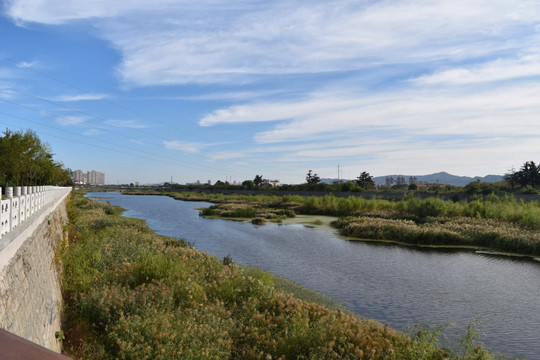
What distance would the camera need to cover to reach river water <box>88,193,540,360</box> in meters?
11.1

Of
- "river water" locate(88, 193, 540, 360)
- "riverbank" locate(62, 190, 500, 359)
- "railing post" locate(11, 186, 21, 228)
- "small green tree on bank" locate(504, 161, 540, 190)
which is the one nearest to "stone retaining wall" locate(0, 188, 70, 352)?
"railing post" locate(11, 186, 21, 228)

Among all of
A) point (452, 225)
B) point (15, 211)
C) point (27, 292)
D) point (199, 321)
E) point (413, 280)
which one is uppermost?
point (15, 211)

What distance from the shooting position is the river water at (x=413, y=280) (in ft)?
36.3

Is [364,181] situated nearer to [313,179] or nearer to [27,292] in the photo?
[313,179]

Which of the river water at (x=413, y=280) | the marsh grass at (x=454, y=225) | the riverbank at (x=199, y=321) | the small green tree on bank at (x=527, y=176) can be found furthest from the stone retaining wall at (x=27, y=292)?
the small green tree on bank at (x=527, y=176)

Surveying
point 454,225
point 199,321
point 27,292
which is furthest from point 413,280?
point 454,225

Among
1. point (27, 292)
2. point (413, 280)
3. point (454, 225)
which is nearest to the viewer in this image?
point (27, 292)

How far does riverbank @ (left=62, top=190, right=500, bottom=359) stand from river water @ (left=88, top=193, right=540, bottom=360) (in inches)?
110

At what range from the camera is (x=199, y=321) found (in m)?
8.56

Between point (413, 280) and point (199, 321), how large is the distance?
32.2 ft

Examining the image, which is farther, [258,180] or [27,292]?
[258,180]

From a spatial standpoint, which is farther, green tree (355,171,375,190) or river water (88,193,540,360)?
green tree (355,171,375,190)

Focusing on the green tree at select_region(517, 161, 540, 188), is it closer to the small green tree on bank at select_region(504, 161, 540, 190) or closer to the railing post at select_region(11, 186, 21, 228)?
the small green tree on bank at select_region(504, 161, 540, 190)

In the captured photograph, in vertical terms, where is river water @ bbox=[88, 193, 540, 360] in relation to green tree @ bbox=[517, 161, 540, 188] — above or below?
below
